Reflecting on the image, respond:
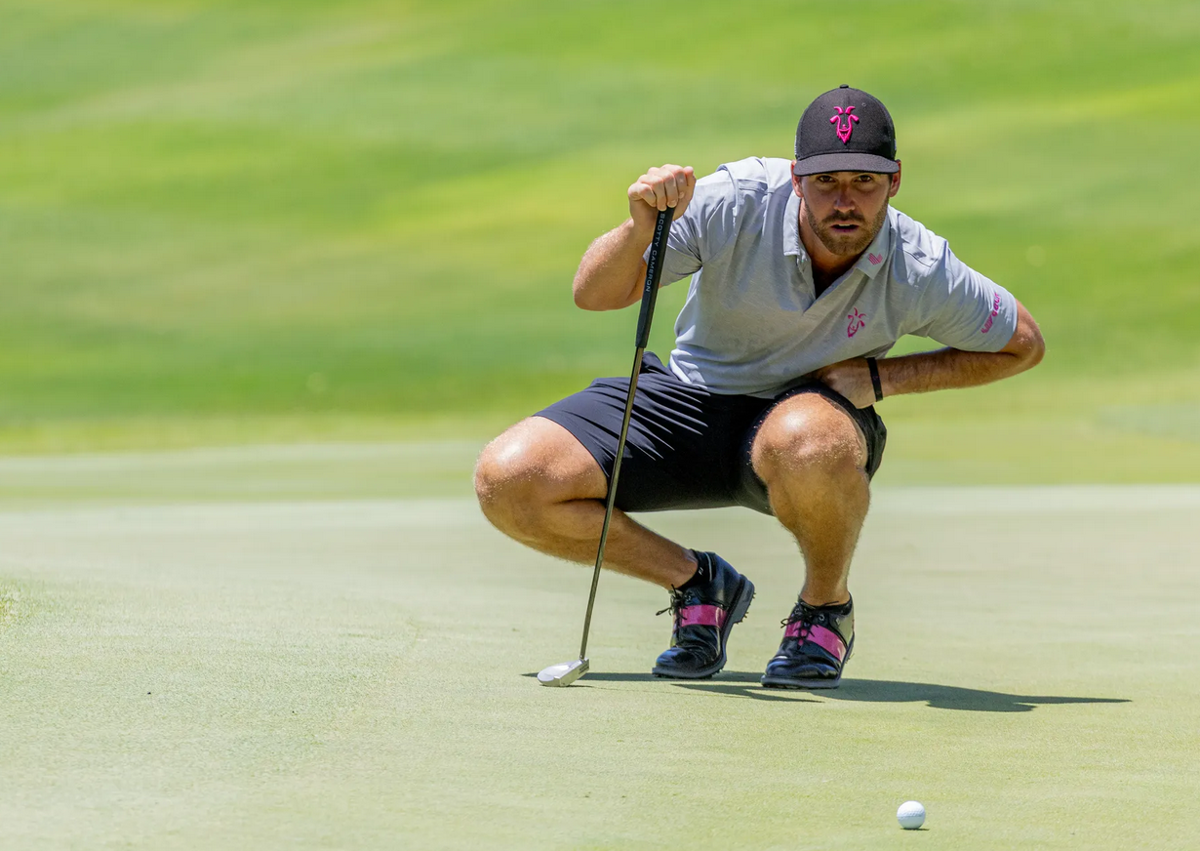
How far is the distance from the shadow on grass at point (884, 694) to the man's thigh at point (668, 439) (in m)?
0.50

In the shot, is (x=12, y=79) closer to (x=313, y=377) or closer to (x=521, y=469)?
(x=313, y=377)

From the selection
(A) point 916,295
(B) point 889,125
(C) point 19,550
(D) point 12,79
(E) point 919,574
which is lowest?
(C) point 19,550

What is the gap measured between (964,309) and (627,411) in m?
0.83

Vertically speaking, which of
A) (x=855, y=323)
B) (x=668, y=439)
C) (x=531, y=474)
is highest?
(x=855, y=323)

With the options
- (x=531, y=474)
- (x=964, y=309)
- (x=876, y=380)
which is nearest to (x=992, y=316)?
(x=964, y=309)

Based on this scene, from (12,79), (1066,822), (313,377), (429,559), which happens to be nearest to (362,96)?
(12,79)

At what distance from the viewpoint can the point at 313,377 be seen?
1568 cm

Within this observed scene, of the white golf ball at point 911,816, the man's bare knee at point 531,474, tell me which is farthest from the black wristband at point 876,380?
the white golf ball at point 911,816

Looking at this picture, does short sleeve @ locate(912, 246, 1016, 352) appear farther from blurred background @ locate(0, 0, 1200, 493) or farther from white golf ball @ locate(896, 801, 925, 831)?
blurred background @ locate(0, 0, 1200, 493)

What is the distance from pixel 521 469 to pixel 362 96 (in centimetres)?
1774

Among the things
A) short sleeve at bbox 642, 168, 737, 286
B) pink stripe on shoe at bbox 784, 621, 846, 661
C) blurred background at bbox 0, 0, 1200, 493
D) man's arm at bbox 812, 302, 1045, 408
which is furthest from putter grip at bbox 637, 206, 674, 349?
blurred background at bbox 0, 0, 1200, 493

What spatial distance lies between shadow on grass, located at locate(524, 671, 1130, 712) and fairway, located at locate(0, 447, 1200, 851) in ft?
0.05

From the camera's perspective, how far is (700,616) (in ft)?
13.4

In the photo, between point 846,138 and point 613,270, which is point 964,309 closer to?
point 846,138
